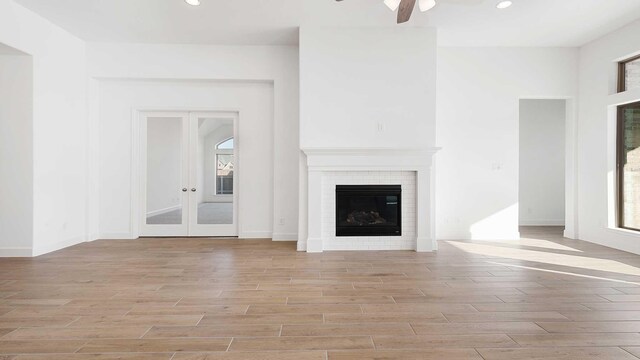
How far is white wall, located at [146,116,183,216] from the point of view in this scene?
5973mm

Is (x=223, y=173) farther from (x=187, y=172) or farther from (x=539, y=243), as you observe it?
(x=539, y=243)

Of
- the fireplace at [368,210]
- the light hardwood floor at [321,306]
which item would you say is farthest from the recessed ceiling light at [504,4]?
the light hardwood floor at [321,306]

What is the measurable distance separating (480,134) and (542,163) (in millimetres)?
2655

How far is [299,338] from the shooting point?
2299 millimetres

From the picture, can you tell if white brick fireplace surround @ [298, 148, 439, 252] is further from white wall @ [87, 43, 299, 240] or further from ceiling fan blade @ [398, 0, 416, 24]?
ceiling fan blade @ [398, 0, 416, 24]

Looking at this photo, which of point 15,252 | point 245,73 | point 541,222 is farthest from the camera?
point 541,222

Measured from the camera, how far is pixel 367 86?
5039 millimetres

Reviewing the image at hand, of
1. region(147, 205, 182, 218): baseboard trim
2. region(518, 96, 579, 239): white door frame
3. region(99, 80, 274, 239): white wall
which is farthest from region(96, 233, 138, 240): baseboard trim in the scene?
region(518, 96, 579, 239): white door frame

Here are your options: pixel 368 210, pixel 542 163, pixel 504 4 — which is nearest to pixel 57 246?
pixel 368 210

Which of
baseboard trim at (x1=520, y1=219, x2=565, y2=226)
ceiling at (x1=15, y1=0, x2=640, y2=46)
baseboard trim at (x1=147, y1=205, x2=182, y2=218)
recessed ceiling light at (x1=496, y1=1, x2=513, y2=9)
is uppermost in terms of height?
ceiling at (x1=15, y1=0, x2=640, y2=46)

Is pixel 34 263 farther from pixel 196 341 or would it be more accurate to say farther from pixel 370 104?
pixel 370 104

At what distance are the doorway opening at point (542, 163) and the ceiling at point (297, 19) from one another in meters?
2.09

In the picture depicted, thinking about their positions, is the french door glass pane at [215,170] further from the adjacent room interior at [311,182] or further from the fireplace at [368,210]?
the fireplace at [368,210]

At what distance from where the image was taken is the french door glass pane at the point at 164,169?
5.97 meters
